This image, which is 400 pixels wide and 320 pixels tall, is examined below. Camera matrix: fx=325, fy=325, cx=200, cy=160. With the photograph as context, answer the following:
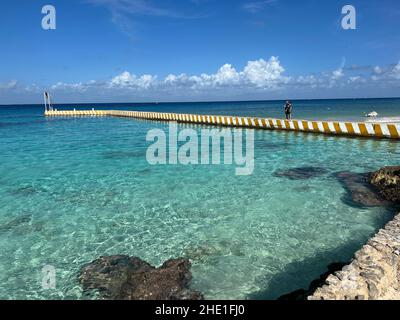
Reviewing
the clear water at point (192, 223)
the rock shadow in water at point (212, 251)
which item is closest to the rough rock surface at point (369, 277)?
the clear water at point (192, 223)

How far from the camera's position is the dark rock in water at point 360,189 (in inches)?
380

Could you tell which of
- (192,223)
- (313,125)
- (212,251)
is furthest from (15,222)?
(313,125)

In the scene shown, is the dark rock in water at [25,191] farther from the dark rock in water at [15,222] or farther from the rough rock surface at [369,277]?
the rough rock surface at [369,277]

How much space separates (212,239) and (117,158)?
12.2 meters

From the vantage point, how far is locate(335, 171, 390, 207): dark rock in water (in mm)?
9652

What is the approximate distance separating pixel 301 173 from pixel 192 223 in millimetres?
6659

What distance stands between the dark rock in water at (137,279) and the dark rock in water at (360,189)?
6.08 meters

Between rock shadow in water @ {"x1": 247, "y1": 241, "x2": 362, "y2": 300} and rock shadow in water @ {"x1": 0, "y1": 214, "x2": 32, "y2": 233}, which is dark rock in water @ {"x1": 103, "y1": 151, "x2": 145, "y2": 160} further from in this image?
rock shadow in water @ {"x1": 247, "y1": 241, "x2": 362, "y2": 300}

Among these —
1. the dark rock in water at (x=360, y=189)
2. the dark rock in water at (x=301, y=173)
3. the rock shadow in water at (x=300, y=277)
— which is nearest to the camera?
the rock shadow in water at (x=300, y=277)

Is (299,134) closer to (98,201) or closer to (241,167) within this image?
(241,167)

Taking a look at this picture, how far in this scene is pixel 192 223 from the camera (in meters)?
8.80

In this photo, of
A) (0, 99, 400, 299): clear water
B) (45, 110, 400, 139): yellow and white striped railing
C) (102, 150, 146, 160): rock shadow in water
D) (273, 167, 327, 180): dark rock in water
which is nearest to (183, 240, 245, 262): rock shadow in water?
(0, 99, 400, 299): clear water

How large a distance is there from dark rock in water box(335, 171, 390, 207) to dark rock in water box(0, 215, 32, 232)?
9.67 m

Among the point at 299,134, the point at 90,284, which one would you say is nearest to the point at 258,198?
the point at 90,284
